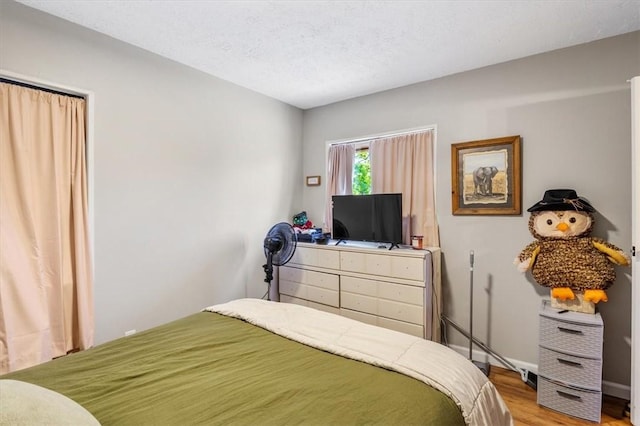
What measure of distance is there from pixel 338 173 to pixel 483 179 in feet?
5.16

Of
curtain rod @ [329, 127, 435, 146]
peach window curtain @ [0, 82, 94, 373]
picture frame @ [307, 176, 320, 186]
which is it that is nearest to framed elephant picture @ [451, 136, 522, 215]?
curtain rod @ [329, 127, 435, 146]

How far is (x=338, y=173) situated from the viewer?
151 inches

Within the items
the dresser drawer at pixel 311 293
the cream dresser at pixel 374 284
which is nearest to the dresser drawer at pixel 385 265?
the cream dresser at pixel 374 284

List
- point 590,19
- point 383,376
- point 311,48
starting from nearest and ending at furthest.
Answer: point 383,376, point 590,19, point 311,48

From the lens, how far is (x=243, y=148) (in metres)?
3.47

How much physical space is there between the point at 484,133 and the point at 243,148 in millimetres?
2355

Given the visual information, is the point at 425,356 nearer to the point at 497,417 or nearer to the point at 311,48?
the point at 497,417

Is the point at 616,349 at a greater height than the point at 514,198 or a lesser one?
lesser

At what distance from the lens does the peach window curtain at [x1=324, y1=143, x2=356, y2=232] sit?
12.4 ft

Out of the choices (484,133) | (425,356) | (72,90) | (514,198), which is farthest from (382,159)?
(72,90)

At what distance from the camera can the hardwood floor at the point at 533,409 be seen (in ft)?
6.79

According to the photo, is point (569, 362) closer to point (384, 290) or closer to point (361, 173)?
point (384, 290)

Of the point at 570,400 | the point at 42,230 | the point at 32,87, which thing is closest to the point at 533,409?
the point at 570,400

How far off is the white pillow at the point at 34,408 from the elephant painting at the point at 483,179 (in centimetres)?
298
